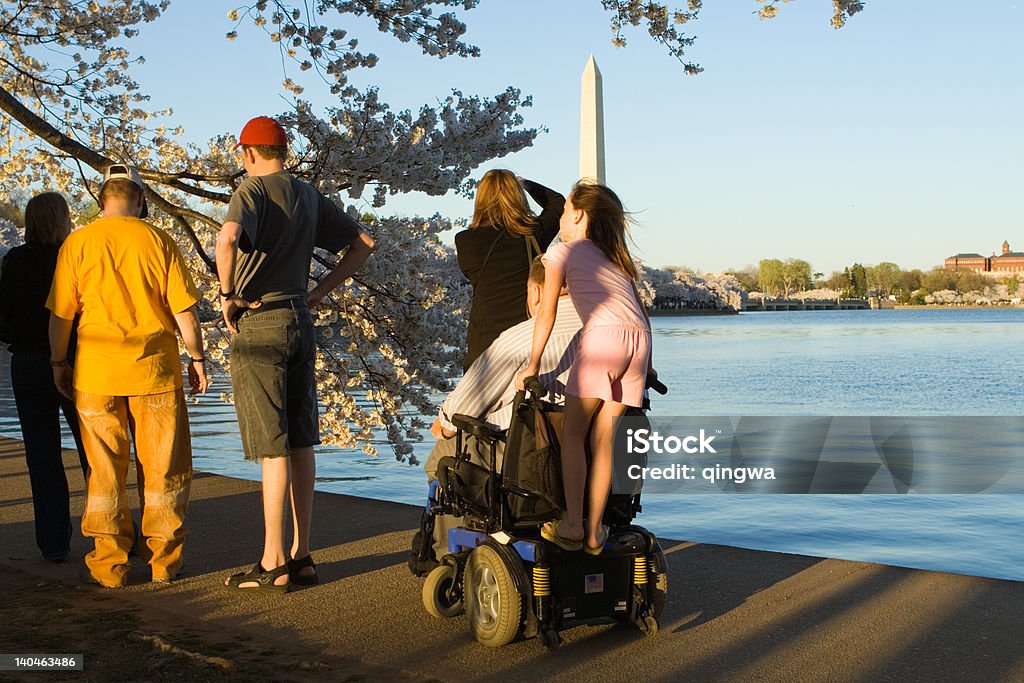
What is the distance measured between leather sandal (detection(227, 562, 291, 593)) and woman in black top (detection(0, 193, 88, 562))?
1.29 m

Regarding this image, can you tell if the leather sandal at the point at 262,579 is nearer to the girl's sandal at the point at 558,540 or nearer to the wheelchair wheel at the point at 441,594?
the wheelchair wheel at the point at 441,594

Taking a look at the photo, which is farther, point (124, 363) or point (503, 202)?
point (124, 363)

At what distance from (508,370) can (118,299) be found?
77.3 inches

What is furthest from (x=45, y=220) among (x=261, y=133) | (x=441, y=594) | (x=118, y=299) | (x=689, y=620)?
(x=689, y=620)

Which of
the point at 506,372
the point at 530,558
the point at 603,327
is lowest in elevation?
the point at 530,558

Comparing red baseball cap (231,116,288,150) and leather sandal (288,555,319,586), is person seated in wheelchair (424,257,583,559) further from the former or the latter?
red baseball cap (231,116,288,150)

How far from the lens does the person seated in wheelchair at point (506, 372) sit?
504cm

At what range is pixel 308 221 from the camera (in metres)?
5.65

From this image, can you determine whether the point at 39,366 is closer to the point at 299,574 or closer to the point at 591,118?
the point at 299,574

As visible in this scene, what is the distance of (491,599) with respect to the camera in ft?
15.3

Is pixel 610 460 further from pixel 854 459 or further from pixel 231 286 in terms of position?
pixel 854 459

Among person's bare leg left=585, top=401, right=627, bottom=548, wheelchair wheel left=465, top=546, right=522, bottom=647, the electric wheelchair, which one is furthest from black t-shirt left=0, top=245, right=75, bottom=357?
person's bare leg left=585, top=401, right=627, bottom=548

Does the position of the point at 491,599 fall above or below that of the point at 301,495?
below

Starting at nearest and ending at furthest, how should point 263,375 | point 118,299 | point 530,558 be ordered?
point 530,558
point 263,375
point 118,299
